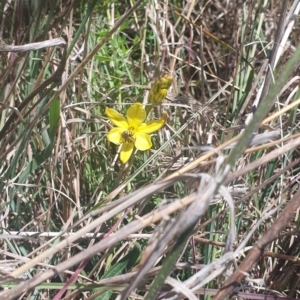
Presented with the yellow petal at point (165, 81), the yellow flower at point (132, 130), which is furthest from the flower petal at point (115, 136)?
the yellow petal at point (165, 81)

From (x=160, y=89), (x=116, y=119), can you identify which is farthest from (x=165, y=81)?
(x=116, y=119)

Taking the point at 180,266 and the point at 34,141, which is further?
the point at 34,141

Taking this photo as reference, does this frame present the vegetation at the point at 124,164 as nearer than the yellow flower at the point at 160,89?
Yes

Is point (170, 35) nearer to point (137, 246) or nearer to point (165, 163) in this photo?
point (165, 163)

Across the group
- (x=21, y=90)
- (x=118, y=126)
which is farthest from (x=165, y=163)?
(x=21, y=90)

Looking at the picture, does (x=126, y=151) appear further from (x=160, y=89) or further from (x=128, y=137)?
(x=160, y=89)

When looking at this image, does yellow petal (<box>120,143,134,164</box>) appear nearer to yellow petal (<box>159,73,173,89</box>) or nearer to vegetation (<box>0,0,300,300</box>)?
vegetation (<box>0,0,300,300</box>)

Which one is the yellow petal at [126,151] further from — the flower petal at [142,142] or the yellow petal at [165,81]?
the yellow petal at [165,81]
